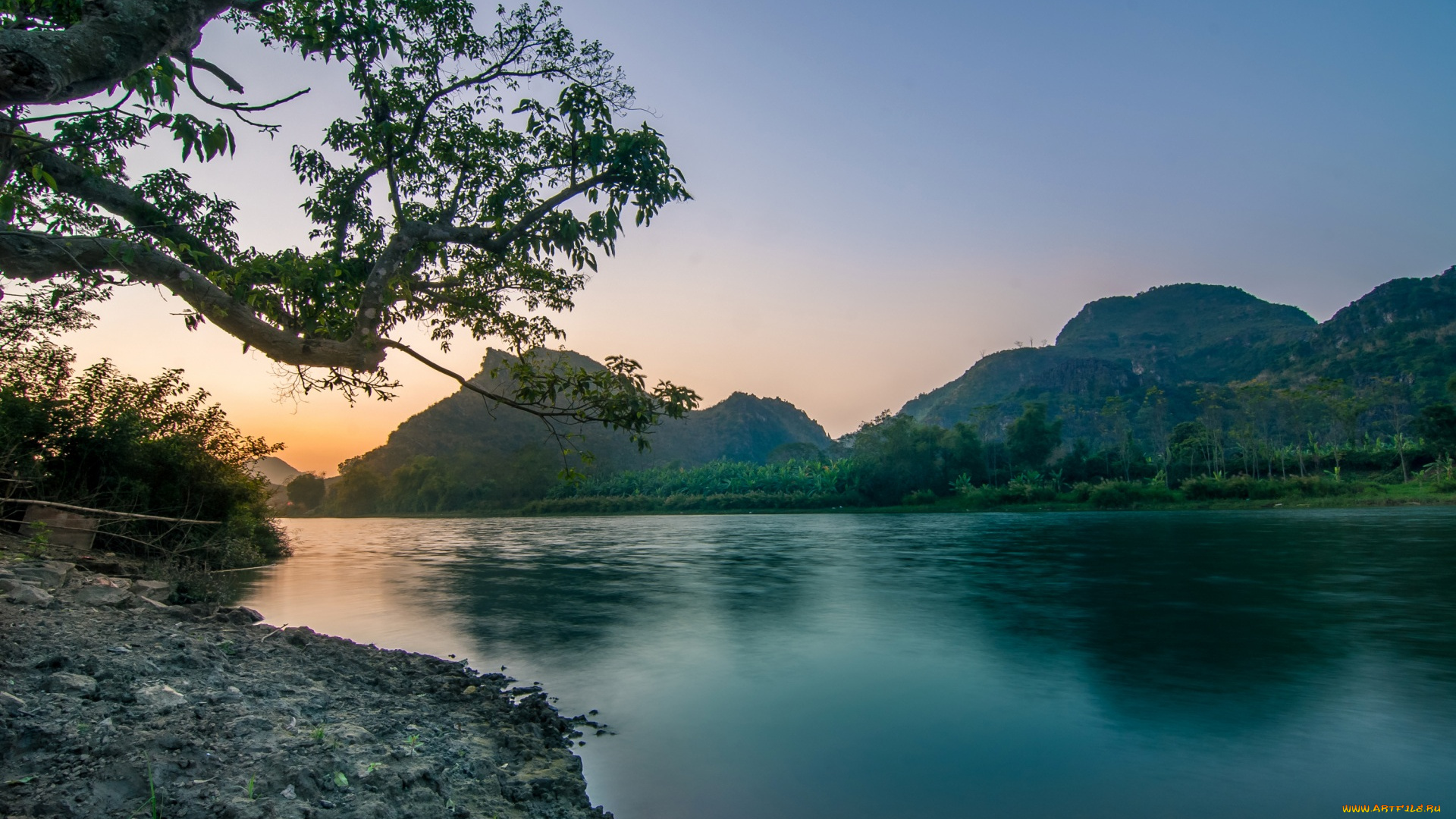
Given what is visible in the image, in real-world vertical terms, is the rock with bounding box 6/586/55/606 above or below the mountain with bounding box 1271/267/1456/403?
below

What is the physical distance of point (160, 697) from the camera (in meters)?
4.52

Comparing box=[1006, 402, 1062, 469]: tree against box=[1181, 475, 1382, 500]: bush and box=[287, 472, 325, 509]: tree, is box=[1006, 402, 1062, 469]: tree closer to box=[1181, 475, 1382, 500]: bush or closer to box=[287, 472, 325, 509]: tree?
box=[1181, 475, 1382, 500]: bush

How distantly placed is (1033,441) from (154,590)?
263 ft

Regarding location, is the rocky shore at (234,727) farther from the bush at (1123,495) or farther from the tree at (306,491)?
the tree at (306,491)

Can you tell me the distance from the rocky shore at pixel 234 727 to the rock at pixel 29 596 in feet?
0.07

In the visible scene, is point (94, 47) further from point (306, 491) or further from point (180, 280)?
point (306, 491)

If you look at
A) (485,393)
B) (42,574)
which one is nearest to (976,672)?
(485,393)

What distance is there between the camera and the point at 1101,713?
26.1ft

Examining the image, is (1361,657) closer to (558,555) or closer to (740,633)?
(740,633)

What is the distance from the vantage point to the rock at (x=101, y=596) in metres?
7.00

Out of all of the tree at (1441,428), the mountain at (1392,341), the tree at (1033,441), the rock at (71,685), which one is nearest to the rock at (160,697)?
the rock at (71,685)

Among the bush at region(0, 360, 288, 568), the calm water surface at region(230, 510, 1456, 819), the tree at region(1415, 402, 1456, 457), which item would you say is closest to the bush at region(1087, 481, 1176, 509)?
the tree at region(1415, 402, 1456, 457)

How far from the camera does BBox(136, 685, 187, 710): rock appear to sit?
4379 millimetres

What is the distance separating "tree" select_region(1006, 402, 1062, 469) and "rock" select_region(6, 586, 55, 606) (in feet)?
266
